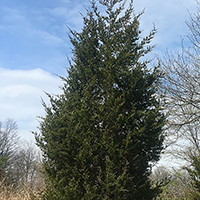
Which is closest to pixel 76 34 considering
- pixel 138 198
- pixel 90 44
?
pixel 90 44

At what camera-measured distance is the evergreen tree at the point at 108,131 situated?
407 cm

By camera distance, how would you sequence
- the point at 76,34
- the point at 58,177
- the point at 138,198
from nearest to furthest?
the point at 138,198 < the point at 58,177 < the point at 76,34

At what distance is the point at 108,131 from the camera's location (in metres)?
4.21

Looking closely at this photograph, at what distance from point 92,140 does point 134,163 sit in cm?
102

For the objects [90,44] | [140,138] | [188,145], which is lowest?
[140,138]

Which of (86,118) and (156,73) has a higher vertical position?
(156,73)

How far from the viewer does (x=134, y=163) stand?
14.4 feet

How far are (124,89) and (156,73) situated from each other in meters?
1.10

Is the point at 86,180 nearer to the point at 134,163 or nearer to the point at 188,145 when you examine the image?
the point at 134,163

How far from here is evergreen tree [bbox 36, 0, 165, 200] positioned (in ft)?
13.4

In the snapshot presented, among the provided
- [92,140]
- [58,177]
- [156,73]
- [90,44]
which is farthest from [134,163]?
[90,44]

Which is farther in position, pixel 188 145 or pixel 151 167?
pixel 188 145

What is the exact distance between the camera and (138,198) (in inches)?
171

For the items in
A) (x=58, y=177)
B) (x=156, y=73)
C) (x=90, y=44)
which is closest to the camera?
(x=58, y=177)
